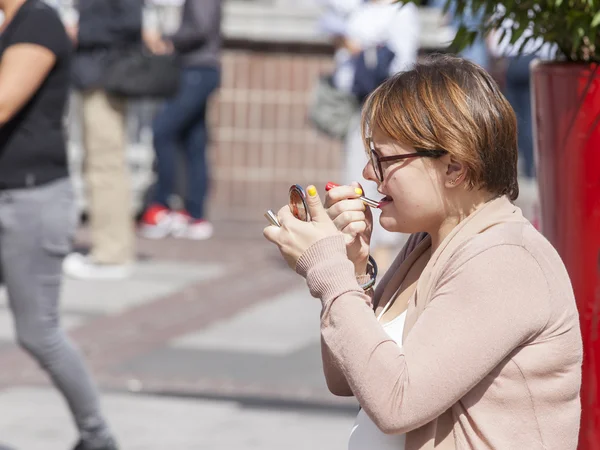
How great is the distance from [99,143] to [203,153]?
1.77m

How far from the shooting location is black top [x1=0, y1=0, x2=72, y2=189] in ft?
14.8

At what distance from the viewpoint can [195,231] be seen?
9.95 metres

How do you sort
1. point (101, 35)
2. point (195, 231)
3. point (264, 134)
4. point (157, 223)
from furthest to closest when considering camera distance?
1. point (264, 134)
2. point (157, 223)
3. point (195, 231)
4. point (101, 35)

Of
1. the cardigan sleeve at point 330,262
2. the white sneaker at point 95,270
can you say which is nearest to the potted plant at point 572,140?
the cardigan sleeve at point 330,262

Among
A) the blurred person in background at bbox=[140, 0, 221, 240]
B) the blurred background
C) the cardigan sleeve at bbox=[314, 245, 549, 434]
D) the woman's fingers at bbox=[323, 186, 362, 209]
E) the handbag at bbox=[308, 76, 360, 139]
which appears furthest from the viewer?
the blurred person in background at bbox=[140, 0, 221, 240]

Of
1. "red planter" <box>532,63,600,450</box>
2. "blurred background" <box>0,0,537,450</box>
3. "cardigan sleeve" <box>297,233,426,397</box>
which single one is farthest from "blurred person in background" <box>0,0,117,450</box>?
"cardigan sleeve" <box>297,233,426,397</box>

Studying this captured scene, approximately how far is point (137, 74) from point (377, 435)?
636 centimetres

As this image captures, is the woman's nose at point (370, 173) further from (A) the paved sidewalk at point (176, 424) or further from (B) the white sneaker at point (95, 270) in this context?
(B) the white sneaker at point (95, 270)

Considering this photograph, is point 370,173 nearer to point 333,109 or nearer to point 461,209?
point 461,209

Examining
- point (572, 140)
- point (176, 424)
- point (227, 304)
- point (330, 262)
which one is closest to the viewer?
point (330, 262)

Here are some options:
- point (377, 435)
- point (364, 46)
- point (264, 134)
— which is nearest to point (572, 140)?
point (377, 435)

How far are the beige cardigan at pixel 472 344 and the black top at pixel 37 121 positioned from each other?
248cm

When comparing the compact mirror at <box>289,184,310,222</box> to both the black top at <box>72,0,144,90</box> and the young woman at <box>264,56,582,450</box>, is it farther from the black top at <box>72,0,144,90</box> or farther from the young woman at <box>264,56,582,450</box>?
the black top at <box>72,0,144,90</box>

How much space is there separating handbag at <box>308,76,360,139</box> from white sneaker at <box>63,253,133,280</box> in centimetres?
163
